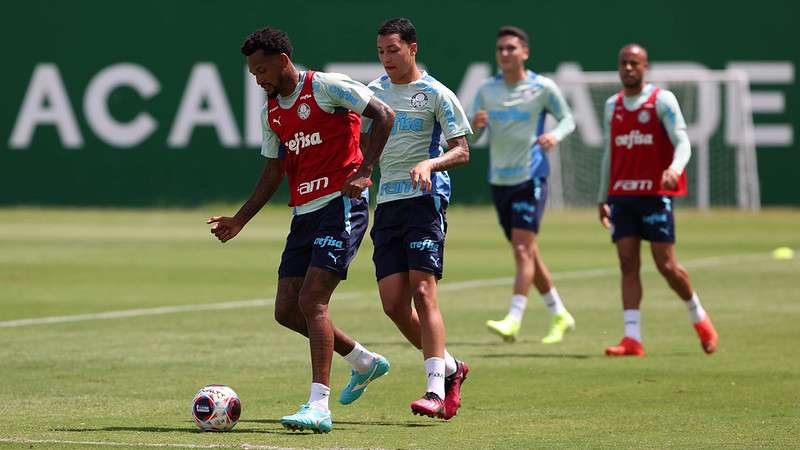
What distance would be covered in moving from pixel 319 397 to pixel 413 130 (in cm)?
173

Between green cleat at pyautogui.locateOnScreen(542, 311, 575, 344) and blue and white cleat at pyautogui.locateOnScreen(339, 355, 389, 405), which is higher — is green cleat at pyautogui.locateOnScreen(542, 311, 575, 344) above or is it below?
above

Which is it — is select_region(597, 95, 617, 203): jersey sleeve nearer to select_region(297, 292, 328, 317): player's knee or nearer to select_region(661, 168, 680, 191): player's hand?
select_region(661, 168, 680, 191): player's hand

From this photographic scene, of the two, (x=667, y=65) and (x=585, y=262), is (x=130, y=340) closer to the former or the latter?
(x=585, y=262)

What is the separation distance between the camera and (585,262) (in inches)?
858

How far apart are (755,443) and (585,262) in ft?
45.7

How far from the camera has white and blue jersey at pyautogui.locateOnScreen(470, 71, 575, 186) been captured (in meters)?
13.9

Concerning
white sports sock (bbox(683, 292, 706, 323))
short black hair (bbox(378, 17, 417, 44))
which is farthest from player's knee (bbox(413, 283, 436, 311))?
white sports sock (bbox(683, 292, 706, 323))

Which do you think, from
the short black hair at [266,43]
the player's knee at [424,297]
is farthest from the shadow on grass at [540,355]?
the short black hair at [266,43]

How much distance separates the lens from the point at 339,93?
8.70 meters

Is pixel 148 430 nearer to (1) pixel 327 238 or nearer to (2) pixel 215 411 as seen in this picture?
(2) pixel 215 411

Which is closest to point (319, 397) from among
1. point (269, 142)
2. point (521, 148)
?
point (269, 142)

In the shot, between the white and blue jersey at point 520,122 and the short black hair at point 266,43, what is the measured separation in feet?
18.1

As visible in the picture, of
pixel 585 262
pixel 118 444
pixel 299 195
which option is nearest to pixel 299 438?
pixel 118 444

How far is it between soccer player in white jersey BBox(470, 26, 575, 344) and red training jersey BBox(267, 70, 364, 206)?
4744 mm
